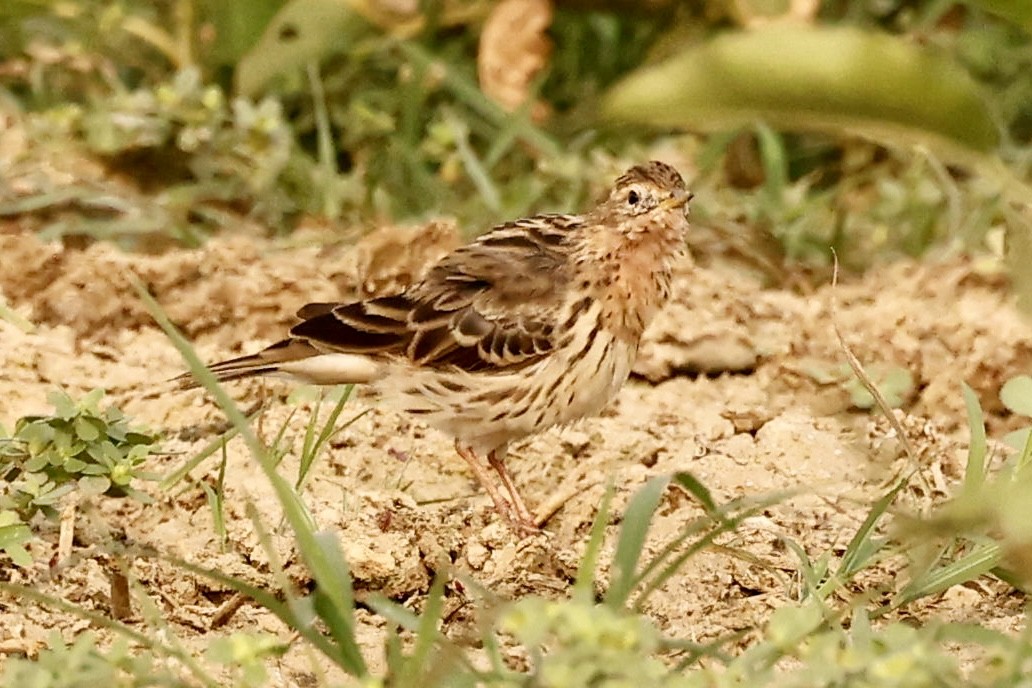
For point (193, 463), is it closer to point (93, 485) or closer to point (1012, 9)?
point (93, 485)

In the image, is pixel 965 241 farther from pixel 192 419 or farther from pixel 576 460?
pixel 192 419

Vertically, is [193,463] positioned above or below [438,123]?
below

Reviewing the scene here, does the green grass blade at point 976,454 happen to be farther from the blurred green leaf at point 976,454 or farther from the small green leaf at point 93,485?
the small green leaf at point 93,485

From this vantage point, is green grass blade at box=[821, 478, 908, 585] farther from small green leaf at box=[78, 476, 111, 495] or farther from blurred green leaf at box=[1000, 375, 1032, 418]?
small green leaf at box=[78, 476, 111, 495]

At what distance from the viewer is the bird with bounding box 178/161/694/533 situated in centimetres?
475

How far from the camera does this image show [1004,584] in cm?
397

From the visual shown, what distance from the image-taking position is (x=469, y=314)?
4.88 metres

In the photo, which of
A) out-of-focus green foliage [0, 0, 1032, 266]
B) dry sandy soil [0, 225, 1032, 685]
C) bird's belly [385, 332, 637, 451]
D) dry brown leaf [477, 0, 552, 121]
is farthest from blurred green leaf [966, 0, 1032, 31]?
dry brown leaf [477, 0, 552, 121]

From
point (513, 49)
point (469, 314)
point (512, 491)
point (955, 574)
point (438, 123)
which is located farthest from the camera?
point (438, 123)

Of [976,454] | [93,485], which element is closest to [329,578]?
[93,485]

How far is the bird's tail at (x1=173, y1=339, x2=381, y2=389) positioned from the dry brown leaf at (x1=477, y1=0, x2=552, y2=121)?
100 inches

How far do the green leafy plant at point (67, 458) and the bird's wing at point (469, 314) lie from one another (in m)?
1.03

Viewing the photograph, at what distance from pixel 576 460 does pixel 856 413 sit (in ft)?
2.67

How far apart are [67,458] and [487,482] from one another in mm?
1185
